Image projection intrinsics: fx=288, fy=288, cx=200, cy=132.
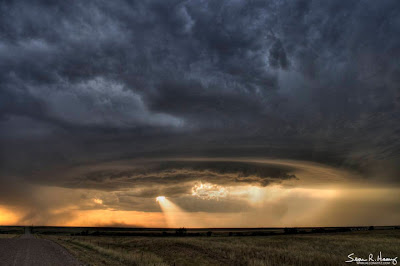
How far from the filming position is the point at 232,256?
36.2 metres

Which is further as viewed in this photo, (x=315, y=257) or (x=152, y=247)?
(x=152, y=247)

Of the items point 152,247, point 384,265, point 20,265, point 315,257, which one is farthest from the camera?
point 152,247

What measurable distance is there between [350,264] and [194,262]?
1707 centimetres

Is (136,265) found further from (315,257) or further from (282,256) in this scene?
(315,257)

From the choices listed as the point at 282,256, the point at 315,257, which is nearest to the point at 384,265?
the point at 315,257

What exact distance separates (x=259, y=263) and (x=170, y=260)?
13.4 m

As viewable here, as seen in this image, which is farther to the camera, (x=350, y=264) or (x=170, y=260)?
(x=170, y=260)

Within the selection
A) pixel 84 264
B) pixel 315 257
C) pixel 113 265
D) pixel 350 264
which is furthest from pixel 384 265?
pixel 84 264

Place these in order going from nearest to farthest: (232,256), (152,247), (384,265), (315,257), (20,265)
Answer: (20,265), (384,265), (315,257), (232,256), (152,247)

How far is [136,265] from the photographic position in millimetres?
27422

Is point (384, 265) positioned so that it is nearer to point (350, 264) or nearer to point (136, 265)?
point (350, 264)

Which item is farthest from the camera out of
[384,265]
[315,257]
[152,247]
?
[152,247]

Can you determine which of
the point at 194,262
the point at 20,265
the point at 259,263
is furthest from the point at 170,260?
the point at 20,265

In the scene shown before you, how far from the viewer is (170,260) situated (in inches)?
1469
